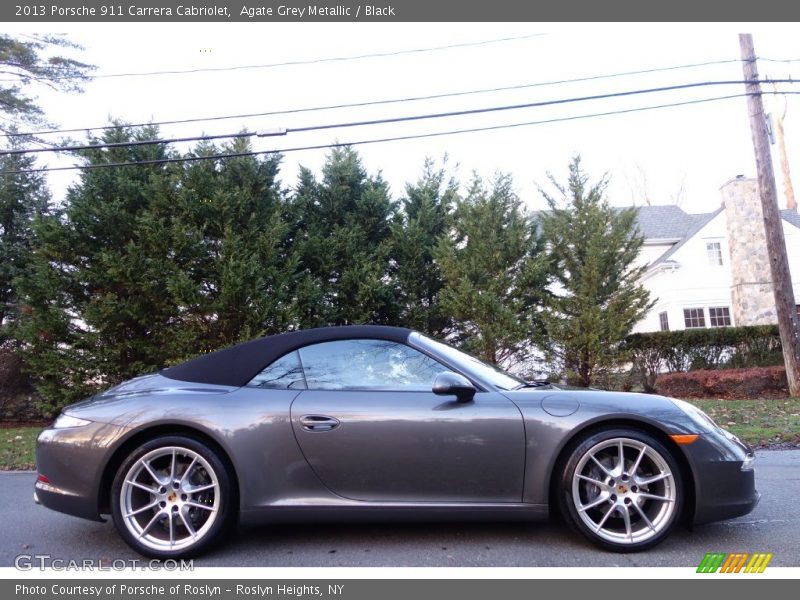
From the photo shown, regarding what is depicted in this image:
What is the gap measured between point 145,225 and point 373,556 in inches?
335

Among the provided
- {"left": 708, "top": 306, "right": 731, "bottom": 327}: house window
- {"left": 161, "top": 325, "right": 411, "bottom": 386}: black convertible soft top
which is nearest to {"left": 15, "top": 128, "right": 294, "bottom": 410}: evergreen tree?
{"left": 161, "top": 325, "right": 411, "bottom": 386}: black convertible soft top

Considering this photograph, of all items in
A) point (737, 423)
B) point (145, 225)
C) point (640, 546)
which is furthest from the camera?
point (145, 225)

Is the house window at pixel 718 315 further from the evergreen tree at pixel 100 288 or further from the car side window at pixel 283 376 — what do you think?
the car side window at pixel 283 376

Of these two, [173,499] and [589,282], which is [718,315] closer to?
[589,282]

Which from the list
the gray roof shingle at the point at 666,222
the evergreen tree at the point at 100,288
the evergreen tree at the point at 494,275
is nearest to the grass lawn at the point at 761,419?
the evergreen tree at the point at 494,275

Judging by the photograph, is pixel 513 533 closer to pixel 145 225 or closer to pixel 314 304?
pixel 314 304

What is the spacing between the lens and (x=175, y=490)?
3154 mm

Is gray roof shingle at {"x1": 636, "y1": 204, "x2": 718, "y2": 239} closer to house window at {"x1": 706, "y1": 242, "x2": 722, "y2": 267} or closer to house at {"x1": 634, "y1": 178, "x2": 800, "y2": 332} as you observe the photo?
house at {"x1": 634, "y1": 178, "x2": 800, "y2": 332}

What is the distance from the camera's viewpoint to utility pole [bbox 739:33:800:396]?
11.4 metres

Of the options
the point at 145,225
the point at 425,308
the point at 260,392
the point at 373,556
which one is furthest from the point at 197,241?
the point at 373,556

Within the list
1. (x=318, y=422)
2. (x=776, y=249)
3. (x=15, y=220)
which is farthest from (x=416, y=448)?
(x=15, y=220)

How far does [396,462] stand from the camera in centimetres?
310

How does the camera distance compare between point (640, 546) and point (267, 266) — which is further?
point (267, 266)

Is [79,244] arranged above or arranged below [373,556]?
above
